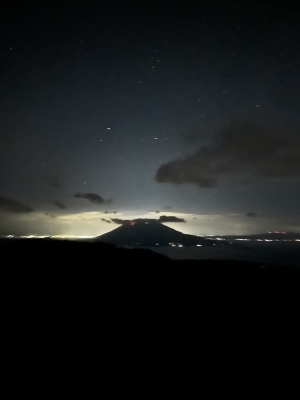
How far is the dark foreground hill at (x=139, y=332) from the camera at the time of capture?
7.10 metres

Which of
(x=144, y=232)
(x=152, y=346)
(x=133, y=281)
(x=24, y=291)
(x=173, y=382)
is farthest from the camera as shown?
(x=144, y=232)

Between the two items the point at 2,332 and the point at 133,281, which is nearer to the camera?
the point at 2,332

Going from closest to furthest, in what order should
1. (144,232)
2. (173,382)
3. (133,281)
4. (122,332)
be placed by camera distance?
(173,382), (122,332), (133,281), (144,232)

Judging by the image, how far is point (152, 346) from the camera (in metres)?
9.14

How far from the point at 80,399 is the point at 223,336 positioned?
5.50 meters

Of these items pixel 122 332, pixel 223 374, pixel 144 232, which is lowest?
pixel 223 374

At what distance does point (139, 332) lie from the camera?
1001 cm

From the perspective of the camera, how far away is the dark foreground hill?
7.10m

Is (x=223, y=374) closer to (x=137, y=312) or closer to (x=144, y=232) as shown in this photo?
(x=137, y=312)

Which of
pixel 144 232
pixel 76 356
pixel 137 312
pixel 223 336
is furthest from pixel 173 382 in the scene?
pixel 144 232

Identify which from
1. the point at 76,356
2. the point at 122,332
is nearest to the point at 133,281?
the point at 122,332

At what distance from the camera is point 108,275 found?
50.1 feet

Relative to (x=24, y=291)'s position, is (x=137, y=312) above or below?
below

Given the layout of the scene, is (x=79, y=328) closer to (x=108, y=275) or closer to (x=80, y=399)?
(x=80, y=399)
